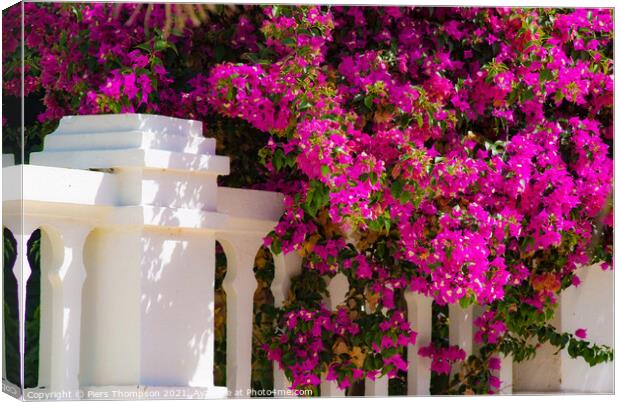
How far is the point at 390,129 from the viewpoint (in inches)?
253

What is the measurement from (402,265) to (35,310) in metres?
1.64

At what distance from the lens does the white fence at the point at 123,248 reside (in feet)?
19.5

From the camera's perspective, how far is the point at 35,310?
6008mm

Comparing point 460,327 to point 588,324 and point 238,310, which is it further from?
point 238,310

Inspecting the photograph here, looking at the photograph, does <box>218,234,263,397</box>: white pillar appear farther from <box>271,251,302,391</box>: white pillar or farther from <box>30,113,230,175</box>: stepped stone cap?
<box>30,113,230,175</box>: stepped stone cap

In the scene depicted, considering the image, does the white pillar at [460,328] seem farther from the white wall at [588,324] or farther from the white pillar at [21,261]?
the white pillar at [21,261]

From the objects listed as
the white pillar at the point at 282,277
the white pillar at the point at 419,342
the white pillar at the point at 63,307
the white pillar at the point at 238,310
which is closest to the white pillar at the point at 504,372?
the white pillar at the point at 419,342

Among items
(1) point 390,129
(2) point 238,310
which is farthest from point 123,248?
(1) point 390,129

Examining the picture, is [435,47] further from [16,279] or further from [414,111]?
Answer: [16,279]

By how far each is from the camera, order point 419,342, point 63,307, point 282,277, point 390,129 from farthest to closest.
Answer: point 419,342 → point 282,277 → point 390,129 → point 63,307

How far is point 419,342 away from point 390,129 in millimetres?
1213

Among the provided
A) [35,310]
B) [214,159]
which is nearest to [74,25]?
[214,159]

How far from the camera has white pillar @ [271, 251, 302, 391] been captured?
6.81 m

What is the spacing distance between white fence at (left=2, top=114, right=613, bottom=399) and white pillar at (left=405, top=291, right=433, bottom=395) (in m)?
1.01
